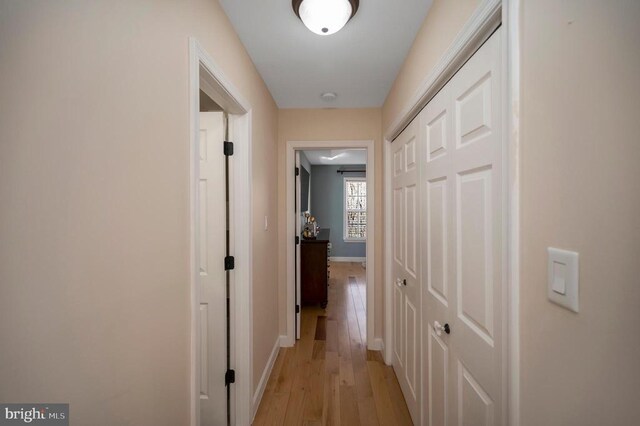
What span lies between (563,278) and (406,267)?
Answer: 1.40 meters

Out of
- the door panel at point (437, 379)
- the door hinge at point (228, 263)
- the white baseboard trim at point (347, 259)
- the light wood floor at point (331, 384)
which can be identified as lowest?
the light wood floor at point (331, 384)

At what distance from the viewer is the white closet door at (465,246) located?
863 millimetres

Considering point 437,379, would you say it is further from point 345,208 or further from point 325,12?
point 345,208

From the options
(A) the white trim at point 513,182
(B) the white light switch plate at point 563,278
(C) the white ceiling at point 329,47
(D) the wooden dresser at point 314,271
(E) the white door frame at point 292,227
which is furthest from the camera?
(D) the wooden dresser at point 314,271

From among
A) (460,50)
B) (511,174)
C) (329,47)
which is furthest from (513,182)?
(329,47)

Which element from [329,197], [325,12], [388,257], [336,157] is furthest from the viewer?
[329,197]

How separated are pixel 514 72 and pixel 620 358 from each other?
67cm

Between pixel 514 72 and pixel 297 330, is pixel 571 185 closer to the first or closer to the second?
pixel 514 72

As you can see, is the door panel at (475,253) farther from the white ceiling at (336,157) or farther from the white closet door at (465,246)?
the white ceiling at (336,157)

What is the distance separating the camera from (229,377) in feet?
5.78

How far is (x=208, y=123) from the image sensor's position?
5.61 ft

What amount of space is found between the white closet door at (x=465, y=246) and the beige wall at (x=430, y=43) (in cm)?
17

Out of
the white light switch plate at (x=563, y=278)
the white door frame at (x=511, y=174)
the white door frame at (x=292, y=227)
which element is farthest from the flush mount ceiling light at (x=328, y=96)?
the white light switch plate at (x=563, y=278)

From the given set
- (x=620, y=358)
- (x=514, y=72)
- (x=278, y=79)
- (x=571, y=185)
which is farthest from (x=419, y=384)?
(x=278, y=79)
